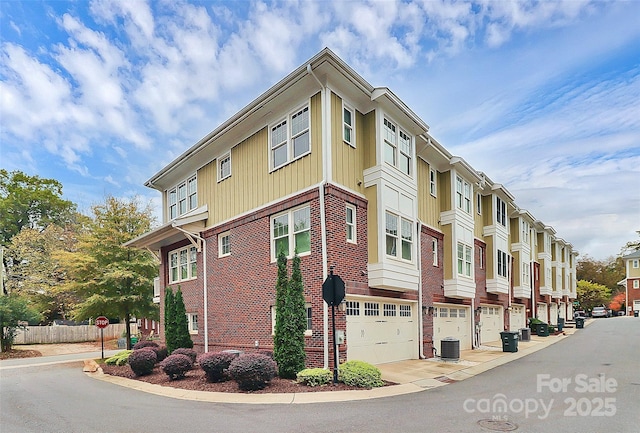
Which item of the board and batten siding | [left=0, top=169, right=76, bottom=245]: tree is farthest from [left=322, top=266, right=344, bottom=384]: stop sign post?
[left=0, top=169, right=76, bottom=245]: tree

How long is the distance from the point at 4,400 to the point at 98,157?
20140 mm

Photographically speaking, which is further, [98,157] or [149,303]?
[98,157]

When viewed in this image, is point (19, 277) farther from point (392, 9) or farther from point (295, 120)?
point (392, 9)

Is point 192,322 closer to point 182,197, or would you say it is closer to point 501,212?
point 182,197

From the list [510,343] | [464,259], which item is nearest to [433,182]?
[464,259]

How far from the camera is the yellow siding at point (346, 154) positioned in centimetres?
1272

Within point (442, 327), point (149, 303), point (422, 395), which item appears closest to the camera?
point (422, 395)

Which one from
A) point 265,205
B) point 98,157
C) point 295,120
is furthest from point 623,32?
point 98,157

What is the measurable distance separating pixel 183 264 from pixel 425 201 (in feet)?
37.6

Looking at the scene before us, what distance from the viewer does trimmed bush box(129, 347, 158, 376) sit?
13586 millimetres

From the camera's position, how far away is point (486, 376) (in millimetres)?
12297

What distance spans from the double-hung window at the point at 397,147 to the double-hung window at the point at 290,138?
2.60 m

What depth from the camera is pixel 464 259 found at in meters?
19.6

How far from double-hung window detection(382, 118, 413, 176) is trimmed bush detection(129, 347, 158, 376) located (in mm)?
10006
